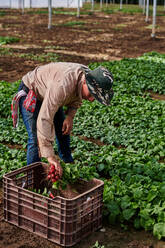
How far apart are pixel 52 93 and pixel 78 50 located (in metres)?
13.5

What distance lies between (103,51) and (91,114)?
30.1 ft

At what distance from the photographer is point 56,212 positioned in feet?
12.2

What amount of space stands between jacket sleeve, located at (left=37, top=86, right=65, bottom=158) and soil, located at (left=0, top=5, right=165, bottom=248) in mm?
933

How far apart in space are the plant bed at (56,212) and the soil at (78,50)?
10 centimetres

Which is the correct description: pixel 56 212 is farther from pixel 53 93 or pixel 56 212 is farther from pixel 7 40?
pixel 7 40

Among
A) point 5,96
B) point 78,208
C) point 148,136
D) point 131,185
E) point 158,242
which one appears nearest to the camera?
point 78,208

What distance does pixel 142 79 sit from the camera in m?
10.8

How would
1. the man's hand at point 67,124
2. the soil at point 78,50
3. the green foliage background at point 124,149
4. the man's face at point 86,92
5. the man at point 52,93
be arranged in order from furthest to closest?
the man's hand at point 67,124 < the green foliage background at point 124,149 < the soil at point 78,50 < the man's face at point 86,92 < the man at point 52,93

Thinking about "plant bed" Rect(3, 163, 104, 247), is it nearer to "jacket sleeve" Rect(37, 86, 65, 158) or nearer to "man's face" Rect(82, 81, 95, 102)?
"jacket sleeve" Rect(37, 86, 65, 158)

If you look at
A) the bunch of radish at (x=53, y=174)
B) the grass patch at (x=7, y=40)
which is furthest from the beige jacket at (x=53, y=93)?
the grass patch at (x=7, y=40)

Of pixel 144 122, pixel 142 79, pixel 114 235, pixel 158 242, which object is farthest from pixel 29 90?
pixel 142 79

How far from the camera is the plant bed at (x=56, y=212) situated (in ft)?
12.2

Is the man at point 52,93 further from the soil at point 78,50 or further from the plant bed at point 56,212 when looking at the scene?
the soil at point 78,50

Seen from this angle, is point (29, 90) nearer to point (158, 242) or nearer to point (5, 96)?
point (158, 242)
